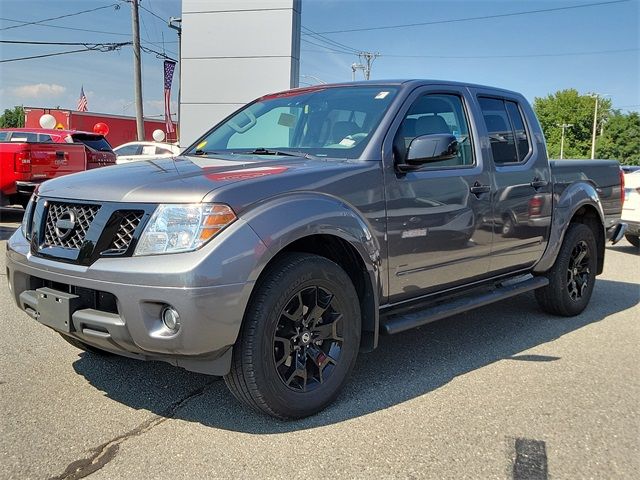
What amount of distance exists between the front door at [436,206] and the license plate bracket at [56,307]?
5.67 feet

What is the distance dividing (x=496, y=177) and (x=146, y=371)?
2.76 metres

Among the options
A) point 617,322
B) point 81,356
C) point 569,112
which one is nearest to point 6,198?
point 81,356

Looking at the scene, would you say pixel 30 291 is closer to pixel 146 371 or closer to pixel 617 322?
pixel 146 371

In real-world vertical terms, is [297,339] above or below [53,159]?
below

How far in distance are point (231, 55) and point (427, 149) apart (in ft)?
38.5

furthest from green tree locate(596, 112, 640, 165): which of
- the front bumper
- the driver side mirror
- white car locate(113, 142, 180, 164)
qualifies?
the front bumper

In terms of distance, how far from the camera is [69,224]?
295 centimetres

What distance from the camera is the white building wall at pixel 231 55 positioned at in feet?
45.2

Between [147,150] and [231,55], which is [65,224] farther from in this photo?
[147,150]

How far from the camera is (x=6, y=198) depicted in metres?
10.2

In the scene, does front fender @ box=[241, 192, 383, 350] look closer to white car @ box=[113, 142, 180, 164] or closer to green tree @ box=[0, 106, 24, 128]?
white car @ box=[113, 142, 180, 164]

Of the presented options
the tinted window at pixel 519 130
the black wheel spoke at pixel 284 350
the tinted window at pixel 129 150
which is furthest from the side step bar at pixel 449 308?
the tinted window at pixel 129 150

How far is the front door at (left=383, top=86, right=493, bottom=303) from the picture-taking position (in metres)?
3.53

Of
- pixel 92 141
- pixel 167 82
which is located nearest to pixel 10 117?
→ pixel 167 82
